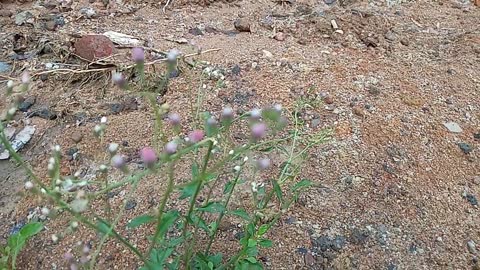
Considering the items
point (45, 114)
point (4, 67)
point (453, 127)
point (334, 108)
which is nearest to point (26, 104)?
point (45, 114)

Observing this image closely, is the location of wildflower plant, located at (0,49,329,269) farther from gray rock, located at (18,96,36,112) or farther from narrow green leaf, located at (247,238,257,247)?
gray rock, located at (18,96,36,112)

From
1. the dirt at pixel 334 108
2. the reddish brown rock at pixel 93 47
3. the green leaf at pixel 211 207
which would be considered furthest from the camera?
the reddish brown rock at pixel 93 47

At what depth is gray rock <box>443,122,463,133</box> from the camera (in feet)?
6.40

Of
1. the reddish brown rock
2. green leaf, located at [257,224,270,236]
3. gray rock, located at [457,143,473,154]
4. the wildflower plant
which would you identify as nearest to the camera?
the wildflower plant

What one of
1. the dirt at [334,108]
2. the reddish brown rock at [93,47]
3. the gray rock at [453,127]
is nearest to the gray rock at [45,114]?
the dirt at [334,108]

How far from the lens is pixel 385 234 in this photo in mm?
1593

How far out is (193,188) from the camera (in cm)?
108

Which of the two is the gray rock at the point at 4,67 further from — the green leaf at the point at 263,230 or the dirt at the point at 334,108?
the green leaf at the point at 263,230

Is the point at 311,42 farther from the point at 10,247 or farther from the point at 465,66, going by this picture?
the point at 10,247

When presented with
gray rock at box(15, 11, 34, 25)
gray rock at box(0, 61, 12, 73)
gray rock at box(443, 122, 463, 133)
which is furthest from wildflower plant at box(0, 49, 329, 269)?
gray rock at box(15, 11, 34, 25)

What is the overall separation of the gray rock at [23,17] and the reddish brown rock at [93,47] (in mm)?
389

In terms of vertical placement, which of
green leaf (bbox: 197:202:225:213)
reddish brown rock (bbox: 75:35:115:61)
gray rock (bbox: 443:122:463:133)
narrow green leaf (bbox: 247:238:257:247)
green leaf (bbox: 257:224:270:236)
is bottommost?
gray rock (bbox: 443:122:463:133)

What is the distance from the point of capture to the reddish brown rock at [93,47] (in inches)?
84.2

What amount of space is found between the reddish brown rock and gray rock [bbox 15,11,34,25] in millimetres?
389
